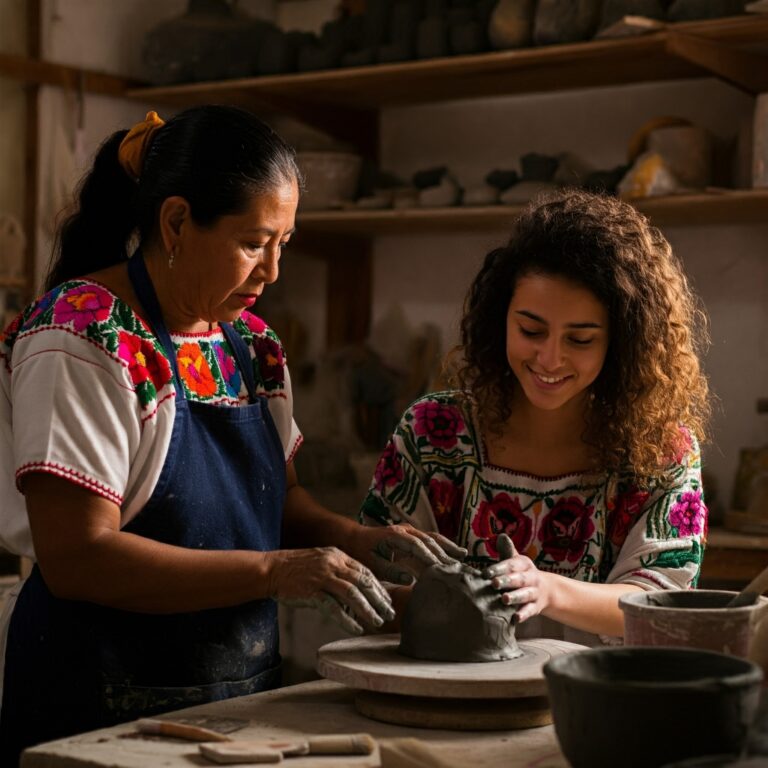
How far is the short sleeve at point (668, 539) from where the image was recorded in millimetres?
2172

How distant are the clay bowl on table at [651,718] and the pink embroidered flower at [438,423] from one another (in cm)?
107

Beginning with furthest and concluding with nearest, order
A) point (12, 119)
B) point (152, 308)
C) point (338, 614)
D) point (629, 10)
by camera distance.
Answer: point (12, 119) → point (629, 10) → point (152, 308) → point (338, 614)

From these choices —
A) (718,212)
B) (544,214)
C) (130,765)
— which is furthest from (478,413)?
(718,212)

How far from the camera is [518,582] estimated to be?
1.91 metres

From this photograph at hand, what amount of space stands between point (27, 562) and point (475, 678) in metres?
2.56

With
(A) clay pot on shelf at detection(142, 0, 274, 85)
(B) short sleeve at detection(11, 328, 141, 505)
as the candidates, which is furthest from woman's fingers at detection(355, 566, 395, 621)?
(A) clay pot on shelf at detection(142, 0, 274, 85)

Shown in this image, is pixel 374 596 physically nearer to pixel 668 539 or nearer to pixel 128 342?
pixel 128 342

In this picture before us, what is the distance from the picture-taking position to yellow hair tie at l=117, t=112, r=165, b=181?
2070mm

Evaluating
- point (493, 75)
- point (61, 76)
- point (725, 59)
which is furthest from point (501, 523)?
point (61, 76)

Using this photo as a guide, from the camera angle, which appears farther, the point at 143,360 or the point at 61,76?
the point at 61,76

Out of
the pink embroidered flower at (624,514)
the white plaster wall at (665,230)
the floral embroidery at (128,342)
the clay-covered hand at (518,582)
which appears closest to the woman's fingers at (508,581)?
the clay-covered hand at (518,582)

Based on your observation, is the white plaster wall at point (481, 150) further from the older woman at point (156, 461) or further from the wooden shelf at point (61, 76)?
the older woman at point (156, 461)

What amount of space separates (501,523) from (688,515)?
335mm

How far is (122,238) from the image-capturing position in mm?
2154
